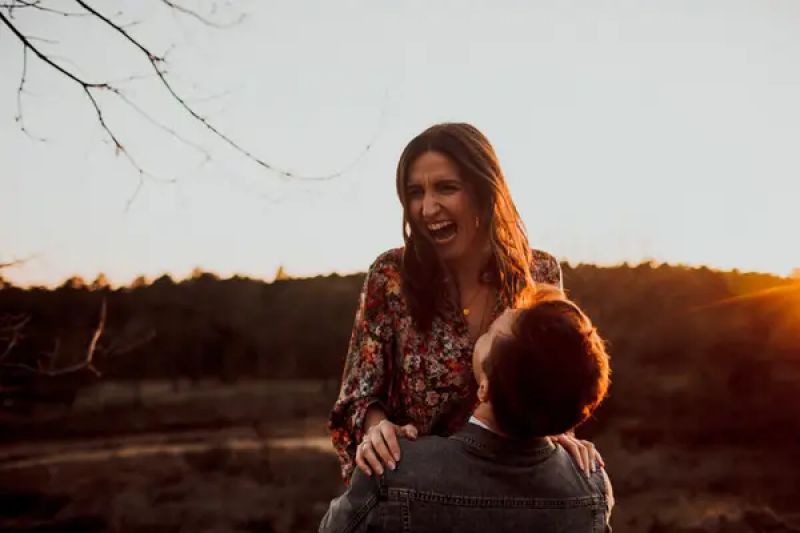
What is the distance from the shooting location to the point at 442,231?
2402 mm

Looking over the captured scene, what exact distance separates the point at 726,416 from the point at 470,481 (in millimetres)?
11797

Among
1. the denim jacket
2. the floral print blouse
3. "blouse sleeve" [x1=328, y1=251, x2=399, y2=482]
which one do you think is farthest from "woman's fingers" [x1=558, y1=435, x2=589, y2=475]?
"blouse sleeve" [x1=328, y1=251, x2=399, y2=482]

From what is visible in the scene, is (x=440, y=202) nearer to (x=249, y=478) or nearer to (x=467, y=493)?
(x=467, y=493)

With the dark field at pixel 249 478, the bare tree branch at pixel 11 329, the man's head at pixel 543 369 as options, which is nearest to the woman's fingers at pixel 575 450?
the man's head at pixel 543 369

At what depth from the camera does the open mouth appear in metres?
2.39

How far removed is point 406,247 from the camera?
2.47 m

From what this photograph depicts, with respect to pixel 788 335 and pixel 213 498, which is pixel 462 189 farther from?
pixel 788 335

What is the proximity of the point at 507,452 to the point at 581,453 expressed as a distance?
279 millimetres

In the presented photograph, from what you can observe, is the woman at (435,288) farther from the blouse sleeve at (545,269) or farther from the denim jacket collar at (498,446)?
the denim jacket collar at (498,446)

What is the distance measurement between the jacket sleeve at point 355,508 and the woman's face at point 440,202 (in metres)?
1.00

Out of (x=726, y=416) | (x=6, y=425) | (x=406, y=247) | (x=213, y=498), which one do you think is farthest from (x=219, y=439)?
(x=406, y=247)

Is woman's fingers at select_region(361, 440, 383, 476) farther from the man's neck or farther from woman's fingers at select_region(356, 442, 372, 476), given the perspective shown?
the man's neck

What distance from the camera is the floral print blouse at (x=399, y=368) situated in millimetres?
2320

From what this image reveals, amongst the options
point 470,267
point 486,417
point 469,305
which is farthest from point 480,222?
point 486,417
